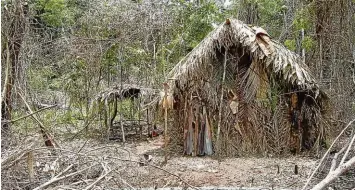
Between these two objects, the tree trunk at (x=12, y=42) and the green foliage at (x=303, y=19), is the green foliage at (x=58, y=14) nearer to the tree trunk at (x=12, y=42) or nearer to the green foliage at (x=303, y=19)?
the green foliage at (x=303, y=19)

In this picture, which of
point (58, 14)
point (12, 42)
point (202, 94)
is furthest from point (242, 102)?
point (58, 14)

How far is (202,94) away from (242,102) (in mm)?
982

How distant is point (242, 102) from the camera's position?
10.7 m

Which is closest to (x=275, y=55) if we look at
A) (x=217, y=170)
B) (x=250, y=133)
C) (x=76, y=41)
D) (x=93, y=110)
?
(x=250, y=133)

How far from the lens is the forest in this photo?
7.88 meters

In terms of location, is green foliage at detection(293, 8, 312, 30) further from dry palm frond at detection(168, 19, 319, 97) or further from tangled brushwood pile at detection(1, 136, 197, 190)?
tangled brushwood pile at detection(1, 136, 197, 190)

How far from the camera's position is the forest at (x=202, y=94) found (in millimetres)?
7879

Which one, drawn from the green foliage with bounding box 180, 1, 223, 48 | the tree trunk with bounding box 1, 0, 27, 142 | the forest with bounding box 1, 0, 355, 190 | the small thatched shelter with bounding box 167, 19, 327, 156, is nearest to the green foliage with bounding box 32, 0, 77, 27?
A: the forest with bounding box 1, 0, 355, 190

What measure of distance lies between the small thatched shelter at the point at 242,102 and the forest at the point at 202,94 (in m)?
0.02

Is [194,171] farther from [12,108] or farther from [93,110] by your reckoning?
[93,110]

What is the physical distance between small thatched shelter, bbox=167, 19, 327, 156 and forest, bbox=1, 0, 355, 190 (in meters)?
0.02

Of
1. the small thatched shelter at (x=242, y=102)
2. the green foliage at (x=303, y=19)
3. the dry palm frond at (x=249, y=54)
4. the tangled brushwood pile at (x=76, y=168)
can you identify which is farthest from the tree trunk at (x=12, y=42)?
the green foliage at (x=303, y=19)

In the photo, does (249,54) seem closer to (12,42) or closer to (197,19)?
(197,19)

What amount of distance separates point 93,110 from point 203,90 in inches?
152
